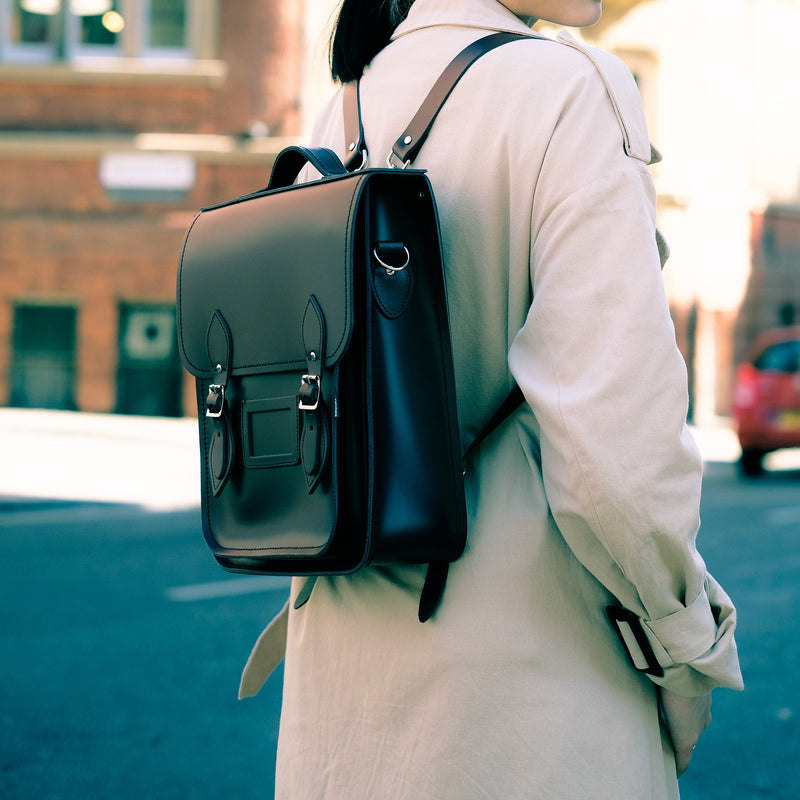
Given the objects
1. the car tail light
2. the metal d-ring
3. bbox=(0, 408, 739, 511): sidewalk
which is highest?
the metal d-ring

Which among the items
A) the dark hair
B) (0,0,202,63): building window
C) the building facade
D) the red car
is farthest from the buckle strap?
(0,0,202,63): building window

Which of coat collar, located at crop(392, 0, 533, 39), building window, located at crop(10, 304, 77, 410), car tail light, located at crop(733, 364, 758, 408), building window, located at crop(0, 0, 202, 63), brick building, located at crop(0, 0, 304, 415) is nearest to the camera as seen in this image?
coat collar, located at crop(392, 0, 533, 39)

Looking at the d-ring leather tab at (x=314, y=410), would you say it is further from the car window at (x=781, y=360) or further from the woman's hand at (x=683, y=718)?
the car window at (x=781, y=360)

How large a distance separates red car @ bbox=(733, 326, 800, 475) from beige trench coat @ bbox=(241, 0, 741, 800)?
463 inches

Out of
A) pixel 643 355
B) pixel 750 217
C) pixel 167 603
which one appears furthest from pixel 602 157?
pixel 750 217

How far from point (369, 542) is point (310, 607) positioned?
10.9 inches

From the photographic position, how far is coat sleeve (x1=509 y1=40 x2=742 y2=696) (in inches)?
50.7

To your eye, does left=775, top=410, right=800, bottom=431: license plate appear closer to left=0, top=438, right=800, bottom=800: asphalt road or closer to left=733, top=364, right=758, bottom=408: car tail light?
left=733, top=364, right=758, bottom=408: car tail light

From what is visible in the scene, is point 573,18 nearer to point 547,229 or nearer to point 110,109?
point 547,229

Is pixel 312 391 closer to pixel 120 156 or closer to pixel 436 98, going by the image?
pixel 436 98

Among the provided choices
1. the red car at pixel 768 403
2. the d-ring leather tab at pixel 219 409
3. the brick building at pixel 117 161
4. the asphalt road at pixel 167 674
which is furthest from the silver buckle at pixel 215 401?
the brick building at pixel 117 161

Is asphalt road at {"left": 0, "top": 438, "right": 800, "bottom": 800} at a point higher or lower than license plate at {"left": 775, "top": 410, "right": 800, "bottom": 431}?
higher

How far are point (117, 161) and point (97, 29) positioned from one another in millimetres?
2021

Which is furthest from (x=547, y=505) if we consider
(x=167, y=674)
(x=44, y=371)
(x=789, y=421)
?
(x=44, y=371)
